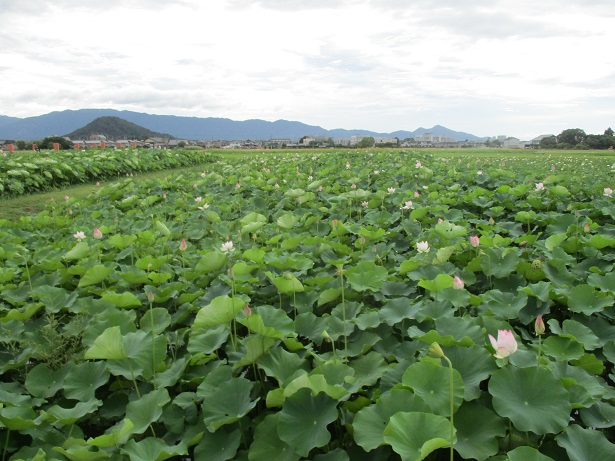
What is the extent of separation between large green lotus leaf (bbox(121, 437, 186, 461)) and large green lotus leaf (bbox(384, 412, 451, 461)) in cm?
56

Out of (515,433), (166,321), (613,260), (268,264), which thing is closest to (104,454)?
(166,321)

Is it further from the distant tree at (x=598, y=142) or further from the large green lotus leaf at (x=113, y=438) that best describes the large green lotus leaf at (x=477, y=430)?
the distant tree at (x=598, y=142)

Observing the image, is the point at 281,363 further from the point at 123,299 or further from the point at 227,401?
the point at 123,299

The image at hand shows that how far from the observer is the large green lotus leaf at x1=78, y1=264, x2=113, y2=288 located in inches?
93.0

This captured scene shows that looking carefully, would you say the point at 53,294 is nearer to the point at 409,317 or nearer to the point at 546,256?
the point at 409,317

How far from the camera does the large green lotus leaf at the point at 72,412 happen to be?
1445 mm

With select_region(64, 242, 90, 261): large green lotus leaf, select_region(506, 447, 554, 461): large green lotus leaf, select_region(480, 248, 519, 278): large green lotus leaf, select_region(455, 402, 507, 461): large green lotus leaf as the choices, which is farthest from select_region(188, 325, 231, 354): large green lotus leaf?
select_region(64, 242, 90, 261): large green lotus leaf

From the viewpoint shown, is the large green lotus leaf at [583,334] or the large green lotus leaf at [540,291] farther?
the large green lotus leaf at [540,291]

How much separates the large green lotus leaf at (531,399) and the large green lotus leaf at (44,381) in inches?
58.5

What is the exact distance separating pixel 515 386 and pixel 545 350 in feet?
1.11

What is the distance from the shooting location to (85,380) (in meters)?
1.67

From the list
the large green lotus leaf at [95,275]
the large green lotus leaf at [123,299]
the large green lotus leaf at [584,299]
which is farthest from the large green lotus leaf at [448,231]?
the large green lotus leaf at [95,275]

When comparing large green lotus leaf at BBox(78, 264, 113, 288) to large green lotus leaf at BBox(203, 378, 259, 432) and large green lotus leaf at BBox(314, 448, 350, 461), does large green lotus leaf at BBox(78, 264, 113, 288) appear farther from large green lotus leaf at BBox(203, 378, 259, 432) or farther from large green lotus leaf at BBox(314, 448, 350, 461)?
large green lotus leaf at BBox(314, 448, 350, 461)

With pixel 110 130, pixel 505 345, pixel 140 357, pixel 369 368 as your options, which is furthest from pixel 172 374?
pixel 110 130
